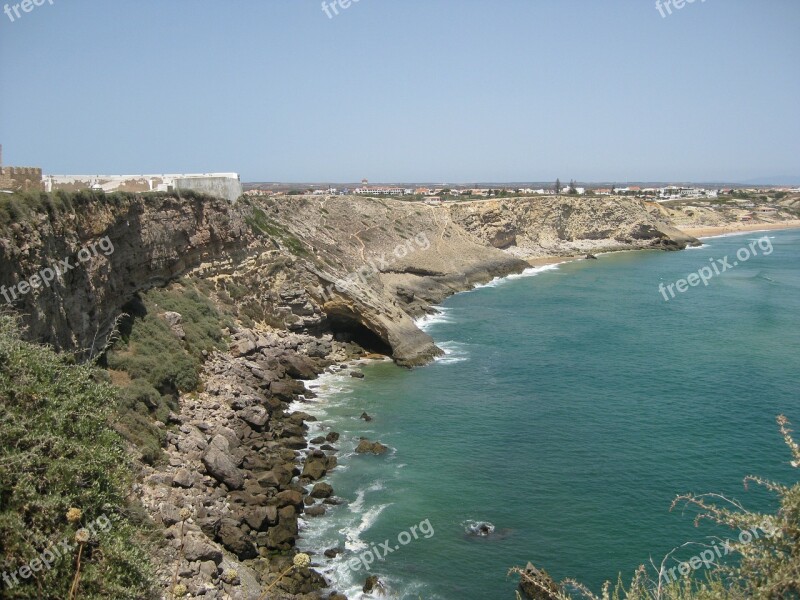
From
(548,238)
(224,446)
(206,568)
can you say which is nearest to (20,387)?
(206,568)

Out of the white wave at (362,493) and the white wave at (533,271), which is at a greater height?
the white wave at (533,271)

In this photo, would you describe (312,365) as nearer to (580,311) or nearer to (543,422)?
(543,422)

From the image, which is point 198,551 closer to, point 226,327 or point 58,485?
point 58,485

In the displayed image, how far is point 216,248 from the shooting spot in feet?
119

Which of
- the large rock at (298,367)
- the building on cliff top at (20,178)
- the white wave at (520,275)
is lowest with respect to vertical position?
the white wave at (520,275)

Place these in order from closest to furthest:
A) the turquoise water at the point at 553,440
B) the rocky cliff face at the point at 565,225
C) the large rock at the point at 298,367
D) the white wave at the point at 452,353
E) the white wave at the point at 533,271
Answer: the turquoise water at the point at 553,440, the large rock at the point at 298,367, the white wave at the point at 452,353, the white wave at the point at 533,271, the rocky cliff face at the point at 565,225

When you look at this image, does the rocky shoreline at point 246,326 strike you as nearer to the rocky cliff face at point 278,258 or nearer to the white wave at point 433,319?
the rocky cliff face at point 278,258

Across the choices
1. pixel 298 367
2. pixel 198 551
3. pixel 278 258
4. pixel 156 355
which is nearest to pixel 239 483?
pixel 198 551

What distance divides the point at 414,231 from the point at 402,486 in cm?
4685

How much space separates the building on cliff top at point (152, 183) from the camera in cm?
2744

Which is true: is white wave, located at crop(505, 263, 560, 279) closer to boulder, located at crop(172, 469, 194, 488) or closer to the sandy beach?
the sandy beach

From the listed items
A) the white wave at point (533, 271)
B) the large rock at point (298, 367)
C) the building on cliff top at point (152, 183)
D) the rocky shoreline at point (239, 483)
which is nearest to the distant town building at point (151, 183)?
the building on cliff top at point (152, 183)

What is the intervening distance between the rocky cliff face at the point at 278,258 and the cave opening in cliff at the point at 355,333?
89 millimetres

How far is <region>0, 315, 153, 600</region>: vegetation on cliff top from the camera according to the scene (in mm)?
9406
